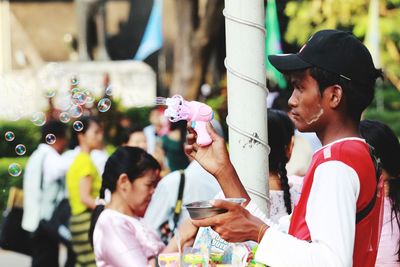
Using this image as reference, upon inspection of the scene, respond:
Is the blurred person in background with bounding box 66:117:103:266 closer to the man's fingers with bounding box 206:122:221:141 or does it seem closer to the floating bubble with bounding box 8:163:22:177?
the floating bubble with bounding box 8:163:22:177

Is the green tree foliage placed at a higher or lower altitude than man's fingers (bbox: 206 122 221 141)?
lower

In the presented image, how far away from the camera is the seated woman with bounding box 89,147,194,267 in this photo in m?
4.91

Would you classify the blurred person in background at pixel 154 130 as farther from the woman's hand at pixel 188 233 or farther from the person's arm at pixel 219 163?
the person's arm at pixel 219 163

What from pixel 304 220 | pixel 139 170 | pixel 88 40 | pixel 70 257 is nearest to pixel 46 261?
pixel 70 257

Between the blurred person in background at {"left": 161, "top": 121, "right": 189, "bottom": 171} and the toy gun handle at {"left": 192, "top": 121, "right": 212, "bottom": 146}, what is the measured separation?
19.3 feet

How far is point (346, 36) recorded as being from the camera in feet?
10.7

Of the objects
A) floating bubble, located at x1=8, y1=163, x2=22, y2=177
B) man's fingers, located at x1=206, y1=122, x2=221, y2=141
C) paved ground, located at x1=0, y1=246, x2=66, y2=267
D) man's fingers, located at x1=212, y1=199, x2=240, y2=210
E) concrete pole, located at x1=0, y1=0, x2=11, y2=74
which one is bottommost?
concrete pole, located at x1=0, y1=0, x2=11, y2=74

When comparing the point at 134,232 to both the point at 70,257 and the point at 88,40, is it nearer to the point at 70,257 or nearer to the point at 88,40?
the point at 70,257

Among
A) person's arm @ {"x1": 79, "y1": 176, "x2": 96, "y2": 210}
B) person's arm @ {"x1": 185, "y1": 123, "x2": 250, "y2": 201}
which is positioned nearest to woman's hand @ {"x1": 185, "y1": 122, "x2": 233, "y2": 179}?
person's arm @ {"x1": 185, "y1": 123, "x2": 250, "y2": 201}

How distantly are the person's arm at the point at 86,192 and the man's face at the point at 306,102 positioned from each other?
14.9 ft

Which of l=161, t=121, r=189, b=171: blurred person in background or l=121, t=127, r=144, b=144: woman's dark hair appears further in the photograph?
l=161, t=121, r=189, b=171: blurred person in background

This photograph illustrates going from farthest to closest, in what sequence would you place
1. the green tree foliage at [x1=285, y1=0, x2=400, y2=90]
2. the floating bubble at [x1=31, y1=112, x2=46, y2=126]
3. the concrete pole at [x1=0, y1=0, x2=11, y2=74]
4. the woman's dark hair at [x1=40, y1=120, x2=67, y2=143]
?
the concrete pole at [x1=0, y1=0, x2=11, y2=74]
the green tree foliage at [x1=285, y1=0, x2=400, y2=90]
the woman's dark hair at [x1=40, y1=120, x2=67, y2=143]
the floating bubble at [x1=31, y1=112, x2=46, y2=126]

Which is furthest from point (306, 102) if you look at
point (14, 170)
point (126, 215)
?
point (14, 170)

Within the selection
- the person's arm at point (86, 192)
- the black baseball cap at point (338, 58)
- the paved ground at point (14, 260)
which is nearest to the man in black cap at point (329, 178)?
the black baseball cap at point (338, 58)
